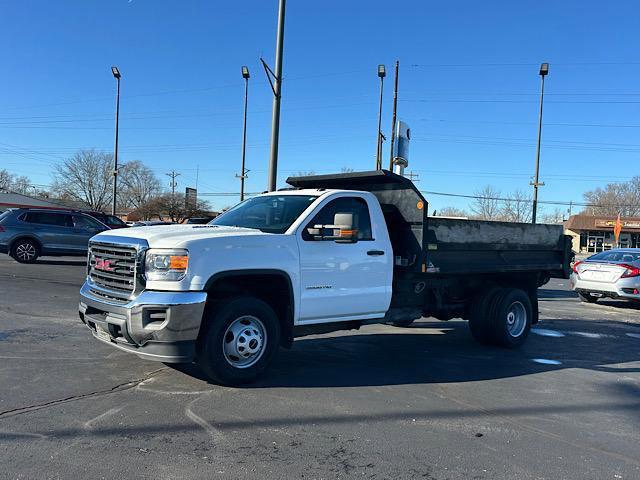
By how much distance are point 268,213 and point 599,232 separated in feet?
227

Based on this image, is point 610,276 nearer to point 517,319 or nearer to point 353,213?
point 517,319

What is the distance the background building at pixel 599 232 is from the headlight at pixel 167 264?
66636mm

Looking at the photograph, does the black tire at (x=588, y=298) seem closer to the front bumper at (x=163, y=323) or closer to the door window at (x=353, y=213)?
the door window at (x=353, y=213)

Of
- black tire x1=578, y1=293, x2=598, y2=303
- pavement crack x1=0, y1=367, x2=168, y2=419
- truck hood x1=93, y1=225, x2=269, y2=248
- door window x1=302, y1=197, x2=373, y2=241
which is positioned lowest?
pavement crack x1=0, y1=367, x2=168, y2=419

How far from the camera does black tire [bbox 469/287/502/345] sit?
7883mm

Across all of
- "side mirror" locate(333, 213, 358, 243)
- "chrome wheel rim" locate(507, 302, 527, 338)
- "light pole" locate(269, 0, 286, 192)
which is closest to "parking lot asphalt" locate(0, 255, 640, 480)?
"chrome wheel rim" locate(507, 302, 527, 338)

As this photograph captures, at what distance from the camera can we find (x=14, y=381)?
5301 millimetres

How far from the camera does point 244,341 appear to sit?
17.7ft

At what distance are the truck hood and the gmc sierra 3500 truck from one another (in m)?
0.02

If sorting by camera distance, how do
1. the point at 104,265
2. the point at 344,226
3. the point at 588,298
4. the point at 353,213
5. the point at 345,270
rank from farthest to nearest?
the point at 588,298 < the point at 353,213 < the point at 345,270 < the point at 344,226 < the point at 104,265

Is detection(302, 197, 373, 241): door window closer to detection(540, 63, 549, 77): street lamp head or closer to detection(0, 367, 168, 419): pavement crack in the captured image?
detection(0, 367, 168, 419): pavement crack

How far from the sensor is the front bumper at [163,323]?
4903 millimetres

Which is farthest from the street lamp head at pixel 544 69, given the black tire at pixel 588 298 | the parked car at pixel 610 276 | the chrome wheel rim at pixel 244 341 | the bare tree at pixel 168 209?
the bare tree at pixel 168 209

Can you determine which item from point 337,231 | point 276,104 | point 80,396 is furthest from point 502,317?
point 276,104
